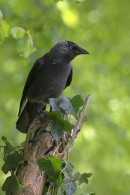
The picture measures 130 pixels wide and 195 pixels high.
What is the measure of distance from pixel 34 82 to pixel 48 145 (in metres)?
1.79

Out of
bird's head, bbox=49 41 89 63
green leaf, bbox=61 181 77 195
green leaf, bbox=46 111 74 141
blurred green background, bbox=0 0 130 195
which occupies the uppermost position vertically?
blurred green background, bbox=0 0 130 195

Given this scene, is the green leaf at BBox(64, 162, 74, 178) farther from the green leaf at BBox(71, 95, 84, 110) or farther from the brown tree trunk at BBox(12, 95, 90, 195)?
the green leaf at BBox(71, 95, 84, 110)

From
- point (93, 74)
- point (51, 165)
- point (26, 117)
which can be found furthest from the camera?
point (93, 74)

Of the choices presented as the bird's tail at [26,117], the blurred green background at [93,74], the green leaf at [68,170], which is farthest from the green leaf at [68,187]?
the blurred green background at [93,74]

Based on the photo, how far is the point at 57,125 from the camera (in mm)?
3053

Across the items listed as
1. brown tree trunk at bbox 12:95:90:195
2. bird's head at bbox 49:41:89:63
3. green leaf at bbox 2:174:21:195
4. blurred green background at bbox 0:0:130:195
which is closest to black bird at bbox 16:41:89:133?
bird's head at bbox 49:41:89:63

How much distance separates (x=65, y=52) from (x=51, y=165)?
2.08 metres

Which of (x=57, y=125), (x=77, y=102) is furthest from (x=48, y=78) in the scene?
(x=57, y=125)

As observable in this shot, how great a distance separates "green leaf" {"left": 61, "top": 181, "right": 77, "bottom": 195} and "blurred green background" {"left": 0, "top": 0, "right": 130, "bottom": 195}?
330 centimetres

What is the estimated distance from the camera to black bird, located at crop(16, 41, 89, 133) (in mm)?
4711

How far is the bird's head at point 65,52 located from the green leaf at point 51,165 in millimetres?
1966

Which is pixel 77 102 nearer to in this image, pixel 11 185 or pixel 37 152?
pixel 37 152

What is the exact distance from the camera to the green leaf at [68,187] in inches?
116

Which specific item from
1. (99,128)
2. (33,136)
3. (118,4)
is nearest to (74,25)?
(118,4)
